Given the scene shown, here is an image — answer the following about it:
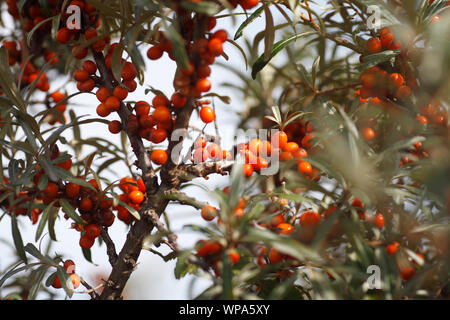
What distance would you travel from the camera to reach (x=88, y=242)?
3.47 ft

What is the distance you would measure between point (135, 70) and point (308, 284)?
0.66 metres

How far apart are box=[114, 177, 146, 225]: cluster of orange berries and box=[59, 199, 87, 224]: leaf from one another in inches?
5.1

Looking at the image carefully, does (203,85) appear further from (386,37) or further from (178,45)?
(386,37)

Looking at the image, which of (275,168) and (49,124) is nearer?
(275,168)

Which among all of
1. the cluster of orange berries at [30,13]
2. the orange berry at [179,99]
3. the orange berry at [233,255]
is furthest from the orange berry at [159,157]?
the cluster of orange berries at [30,13]

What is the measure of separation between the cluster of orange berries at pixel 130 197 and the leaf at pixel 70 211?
0.43 ft

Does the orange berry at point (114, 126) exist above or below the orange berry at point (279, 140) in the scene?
above

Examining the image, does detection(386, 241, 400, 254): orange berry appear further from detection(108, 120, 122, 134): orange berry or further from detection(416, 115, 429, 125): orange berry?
detection(108, 120, 122, 134): orange berry

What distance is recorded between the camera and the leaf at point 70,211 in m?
0.94

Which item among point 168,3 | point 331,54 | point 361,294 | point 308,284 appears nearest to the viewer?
point 361,294

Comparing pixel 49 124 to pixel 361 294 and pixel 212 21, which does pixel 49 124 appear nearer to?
pixel 212 21

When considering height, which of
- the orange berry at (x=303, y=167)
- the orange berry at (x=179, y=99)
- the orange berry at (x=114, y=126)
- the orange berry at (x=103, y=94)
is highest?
the orange berry at (x=103, y=94)

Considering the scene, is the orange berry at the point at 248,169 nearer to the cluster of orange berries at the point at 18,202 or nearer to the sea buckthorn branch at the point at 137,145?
the sea buckthorn branch at the point at 137,145
